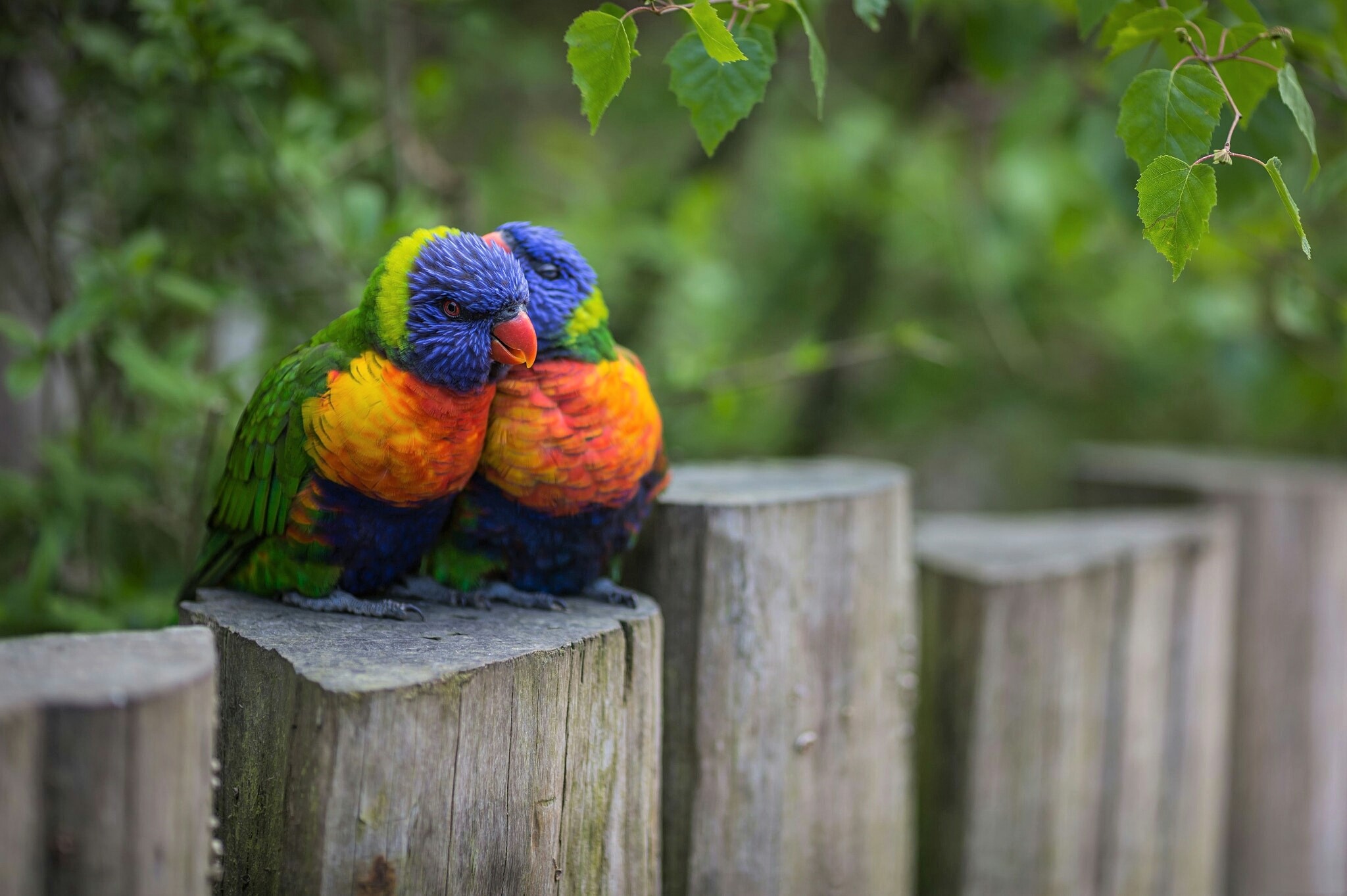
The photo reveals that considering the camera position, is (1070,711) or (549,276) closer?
(549,276)

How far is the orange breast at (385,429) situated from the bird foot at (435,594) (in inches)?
10.8

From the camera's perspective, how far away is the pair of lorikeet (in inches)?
64.9

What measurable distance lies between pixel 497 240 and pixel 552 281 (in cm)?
12

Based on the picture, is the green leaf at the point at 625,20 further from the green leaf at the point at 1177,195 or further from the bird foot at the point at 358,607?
the bird foot at the point at 358,607

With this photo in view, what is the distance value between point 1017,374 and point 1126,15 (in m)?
3.24

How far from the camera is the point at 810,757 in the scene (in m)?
2.15

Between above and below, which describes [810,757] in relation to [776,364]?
below

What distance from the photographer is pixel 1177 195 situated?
1.39 m

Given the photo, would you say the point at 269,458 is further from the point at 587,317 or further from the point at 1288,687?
the point at 1288,687

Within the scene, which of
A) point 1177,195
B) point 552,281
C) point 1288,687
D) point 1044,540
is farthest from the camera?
point 1288,687

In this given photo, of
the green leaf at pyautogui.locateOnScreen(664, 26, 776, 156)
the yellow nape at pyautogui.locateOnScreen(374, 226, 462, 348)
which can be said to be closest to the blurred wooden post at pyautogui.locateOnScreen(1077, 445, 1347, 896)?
the green leaf at pyautogui.locateOnScreen(664, 26, 776, 156)

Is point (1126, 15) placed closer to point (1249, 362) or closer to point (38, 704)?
point (38, 704)

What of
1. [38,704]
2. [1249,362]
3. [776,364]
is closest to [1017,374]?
[1249,362]

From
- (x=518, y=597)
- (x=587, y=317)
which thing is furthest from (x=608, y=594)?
(x=587, y=317)
